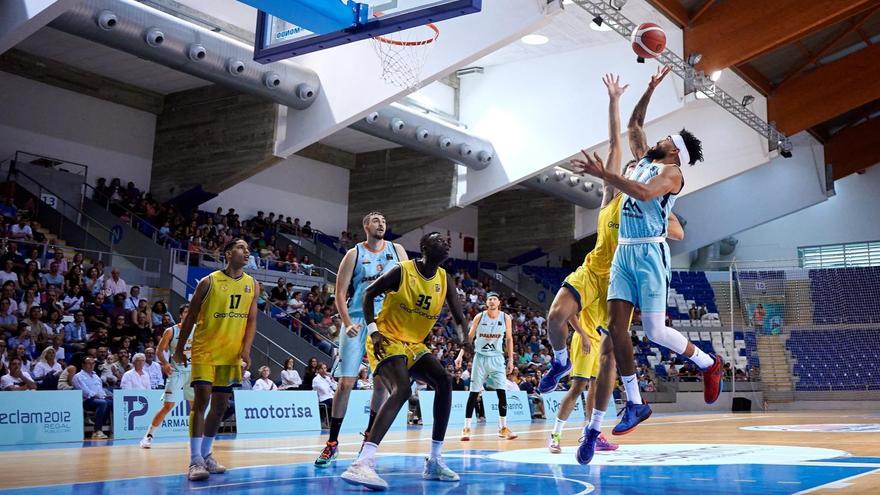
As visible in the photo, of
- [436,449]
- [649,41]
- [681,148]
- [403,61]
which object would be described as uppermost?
[403,61]

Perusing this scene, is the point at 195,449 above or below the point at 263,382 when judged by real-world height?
below

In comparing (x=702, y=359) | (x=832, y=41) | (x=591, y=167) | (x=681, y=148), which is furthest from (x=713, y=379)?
(x=832, y=41)

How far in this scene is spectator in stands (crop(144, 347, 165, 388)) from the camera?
45.3ft

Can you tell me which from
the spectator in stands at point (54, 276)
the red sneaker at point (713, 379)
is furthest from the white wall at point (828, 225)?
the red sneaker at point (713, 379)

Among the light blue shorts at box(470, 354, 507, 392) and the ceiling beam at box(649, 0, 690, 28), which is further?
the ceiling beam at box(649, 0, 690, 28)

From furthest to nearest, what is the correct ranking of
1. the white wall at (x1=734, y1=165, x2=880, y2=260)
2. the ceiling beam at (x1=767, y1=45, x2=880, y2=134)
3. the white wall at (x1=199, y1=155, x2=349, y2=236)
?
the white wall at (x1=734, y1=165, x2=880, y2=260), the white wall at (x1=199, y1=155, x2=349, y2=236), the ceiling beam at (x1=767, y1=45, x2=880, y2=134)

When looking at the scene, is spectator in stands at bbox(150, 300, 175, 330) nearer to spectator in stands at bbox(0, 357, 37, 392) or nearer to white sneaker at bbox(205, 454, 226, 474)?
spectator in stands at bbox(0, 357, 37, 392)

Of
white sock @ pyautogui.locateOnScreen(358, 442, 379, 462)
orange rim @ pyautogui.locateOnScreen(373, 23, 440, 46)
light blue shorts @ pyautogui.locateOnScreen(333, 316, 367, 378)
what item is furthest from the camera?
orange rim @ pyautogui.locateOnScreen(373, 23, 440, 46)

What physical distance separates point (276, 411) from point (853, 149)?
27.8m

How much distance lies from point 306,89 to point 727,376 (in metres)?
18.0

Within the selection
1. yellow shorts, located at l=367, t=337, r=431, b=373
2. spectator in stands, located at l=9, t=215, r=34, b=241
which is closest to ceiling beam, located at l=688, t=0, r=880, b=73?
spectator in stands, located at l=9, t=215, r=34, b=241

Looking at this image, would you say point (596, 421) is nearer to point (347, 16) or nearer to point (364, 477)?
point (364, 477)

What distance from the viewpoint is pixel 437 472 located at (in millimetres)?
6070

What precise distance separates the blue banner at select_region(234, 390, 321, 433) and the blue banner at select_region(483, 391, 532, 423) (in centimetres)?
448
